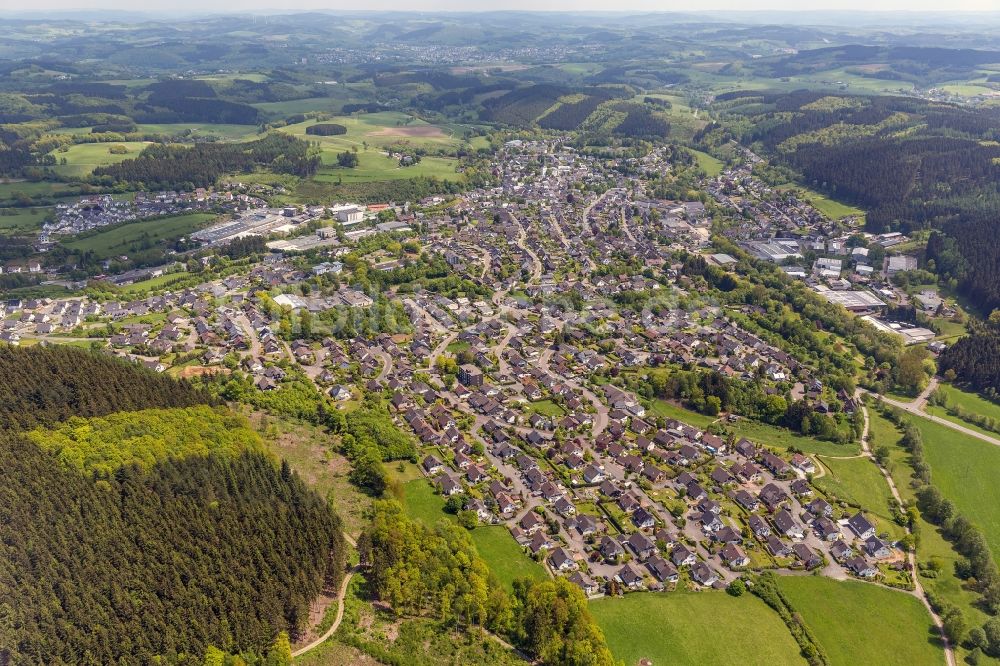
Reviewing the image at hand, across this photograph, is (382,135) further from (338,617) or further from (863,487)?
(338,617)

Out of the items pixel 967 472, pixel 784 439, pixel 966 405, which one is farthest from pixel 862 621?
pixel 966 405

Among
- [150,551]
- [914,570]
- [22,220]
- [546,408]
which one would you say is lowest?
[914,570]

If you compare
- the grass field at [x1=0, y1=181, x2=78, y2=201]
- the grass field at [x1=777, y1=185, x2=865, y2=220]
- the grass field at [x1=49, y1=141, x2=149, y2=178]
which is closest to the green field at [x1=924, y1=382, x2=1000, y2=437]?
the grass field at [x1=777, y1=185, x2=865, y2=220]

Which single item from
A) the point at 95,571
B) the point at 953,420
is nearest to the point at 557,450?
the point at 95,571

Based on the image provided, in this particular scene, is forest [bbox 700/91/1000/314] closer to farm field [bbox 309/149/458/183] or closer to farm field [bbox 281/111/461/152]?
farm field [bbox 281/111/461/152]

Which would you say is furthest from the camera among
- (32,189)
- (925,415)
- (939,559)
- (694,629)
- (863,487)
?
(32,189)
